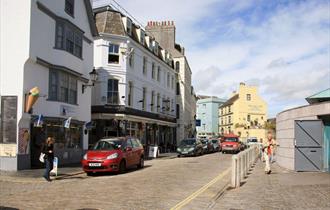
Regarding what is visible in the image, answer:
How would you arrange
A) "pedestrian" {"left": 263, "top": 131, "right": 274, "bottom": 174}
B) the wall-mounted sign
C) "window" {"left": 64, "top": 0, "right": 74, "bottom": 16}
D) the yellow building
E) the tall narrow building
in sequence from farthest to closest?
the yellow building, the tall narrow building, "window" {"left": 64, "top": 0, "right": 74, "bottom": 16}, the wall-mounted sign, "pedestrian" {"left": 263, "top": 131, "right": 274, "bottom": 174}

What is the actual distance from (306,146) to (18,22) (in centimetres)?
1437

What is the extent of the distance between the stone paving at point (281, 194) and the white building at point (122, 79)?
19110mm

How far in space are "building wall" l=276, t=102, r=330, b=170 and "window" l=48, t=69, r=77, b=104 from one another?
11.8m

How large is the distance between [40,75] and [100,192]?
10.7 metres

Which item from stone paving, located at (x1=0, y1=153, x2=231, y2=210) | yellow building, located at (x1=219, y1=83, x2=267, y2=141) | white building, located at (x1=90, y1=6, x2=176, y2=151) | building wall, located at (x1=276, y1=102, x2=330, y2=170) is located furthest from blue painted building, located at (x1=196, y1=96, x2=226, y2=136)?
stone paving, located at (x1=0, y1=153, x2=231, y2=210)

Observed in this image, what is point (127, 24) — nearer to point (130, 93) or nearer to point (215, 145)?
point (130, 93)

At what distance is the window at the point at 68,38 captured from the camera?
2380 cm

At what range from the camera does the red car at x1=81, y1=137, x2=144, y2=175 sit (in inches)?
753

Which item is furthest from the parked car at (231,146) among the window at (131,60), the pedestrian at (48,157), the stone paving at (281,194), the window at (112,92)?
the pedestrian at (48,157)

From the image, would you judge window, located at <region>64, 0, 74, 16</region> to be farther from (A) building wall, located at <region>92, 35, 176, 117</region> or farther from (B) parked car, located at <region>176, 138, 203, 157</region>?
(B) parked car, located at <region>176, 138, 203, 157</region>

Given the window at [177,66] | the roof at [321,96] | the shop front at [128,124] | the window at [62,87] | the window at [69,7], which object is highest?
the window at [177,66]

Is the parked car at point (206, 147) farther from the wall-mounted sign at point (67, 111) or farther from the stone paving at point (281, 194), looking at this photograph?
the stone paving at point (281, 194)

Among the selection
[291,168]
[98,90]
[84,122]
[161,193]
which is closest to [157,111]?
[98,90]

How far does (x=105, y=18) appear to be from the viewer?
35594 millimetres
